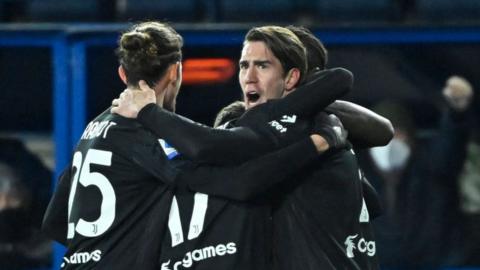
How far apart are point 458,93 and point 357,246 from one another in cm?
238

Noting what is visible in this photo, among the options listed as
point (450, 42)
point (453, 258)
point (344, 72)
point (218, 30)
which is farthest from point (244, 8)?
point (344, 72)

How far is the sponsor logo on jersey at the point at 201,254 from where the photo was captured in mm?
3992

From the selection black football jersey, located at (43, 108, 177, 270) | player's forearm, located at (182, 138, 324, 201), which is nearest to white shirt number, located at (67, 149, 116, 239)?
black football jersey, located at (43, 108, 177, 270)

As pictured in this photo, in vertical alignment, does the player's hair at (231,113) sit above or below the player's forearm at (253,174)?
above

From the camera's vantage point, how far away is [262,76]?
411 centimetres

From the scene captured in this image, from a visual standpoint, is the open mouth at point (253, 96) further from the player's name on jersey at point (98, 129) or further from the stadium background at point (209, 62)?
the stadium background at point (209, 62)

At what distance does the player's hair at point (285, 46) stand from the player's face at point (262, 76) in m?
0.02

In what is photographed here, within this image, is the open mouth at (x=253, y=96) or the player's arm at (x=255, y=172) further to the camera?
the open mouth at (x=253, y=96)

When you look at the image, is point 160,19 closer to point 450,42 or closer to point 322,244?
point 450,42

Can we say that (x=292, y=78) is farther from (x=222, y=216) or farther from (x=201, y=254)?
(x=201, y=254)

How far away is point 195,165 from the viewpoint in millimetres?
3998

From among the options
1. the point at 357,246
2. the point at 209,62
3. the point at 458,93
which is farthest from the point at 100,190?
the point at 458,93

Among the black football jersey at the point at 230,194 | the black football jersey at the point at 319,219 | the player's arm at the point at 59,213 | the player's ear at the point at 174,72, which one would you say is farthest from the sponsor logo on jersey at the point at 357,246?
the player's arm at the point at 59,213

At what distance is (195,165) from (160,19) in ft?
8.46
